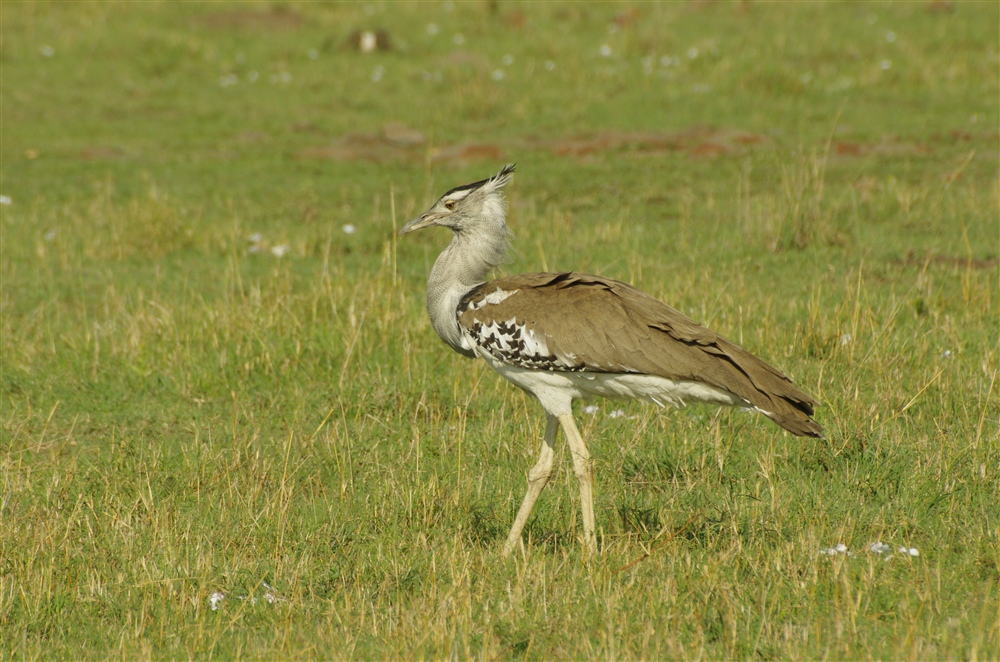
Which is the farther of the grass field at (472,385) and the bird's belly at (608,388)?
the bird's belly at (608,388)

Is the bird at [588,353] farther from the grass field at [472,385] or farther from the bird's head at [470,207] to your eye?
the grass field at [472,385]

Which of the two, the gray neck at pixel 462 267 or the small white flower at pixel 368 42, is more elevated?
the small white flower at pixel 368 42

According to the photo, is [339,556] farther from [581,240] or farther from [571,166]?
[571,166]

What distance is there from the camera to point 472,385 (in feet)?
20.8

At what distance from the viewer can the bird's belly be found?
4.51 metres

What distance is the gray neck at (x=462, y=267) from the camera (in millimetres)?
5012

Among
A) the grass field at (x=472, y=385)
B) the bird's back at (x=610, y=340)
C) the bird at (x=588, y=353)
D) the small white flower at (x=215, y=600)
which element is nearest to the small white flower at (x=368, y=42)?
the grass field at (x=472, y=385)

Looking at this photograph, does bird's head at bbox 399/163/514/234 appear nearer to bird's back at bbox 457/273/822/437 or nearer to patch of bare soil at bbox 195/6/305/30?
bird's back at bbox 457/273/822/437

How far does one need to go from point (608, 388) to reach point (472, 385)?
175cm

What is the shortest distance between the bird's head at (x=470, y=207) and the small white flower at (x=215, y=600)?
5.81 ft

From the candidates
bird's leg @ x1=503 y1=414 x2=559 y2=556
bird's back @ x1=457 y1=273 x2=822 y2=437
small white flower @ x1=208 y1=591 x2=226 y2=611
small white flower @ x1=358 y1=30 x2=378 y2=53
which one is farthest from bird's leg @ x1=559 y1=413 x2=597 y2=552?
small white flower @ x1=358 y1=30 x2=378 y2=53

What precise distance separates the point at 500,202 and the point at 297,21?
13.6 meters

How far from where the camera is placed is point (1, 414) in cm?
611

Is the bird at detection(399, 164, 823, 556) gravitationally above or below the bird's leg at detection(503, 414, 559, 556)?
above
